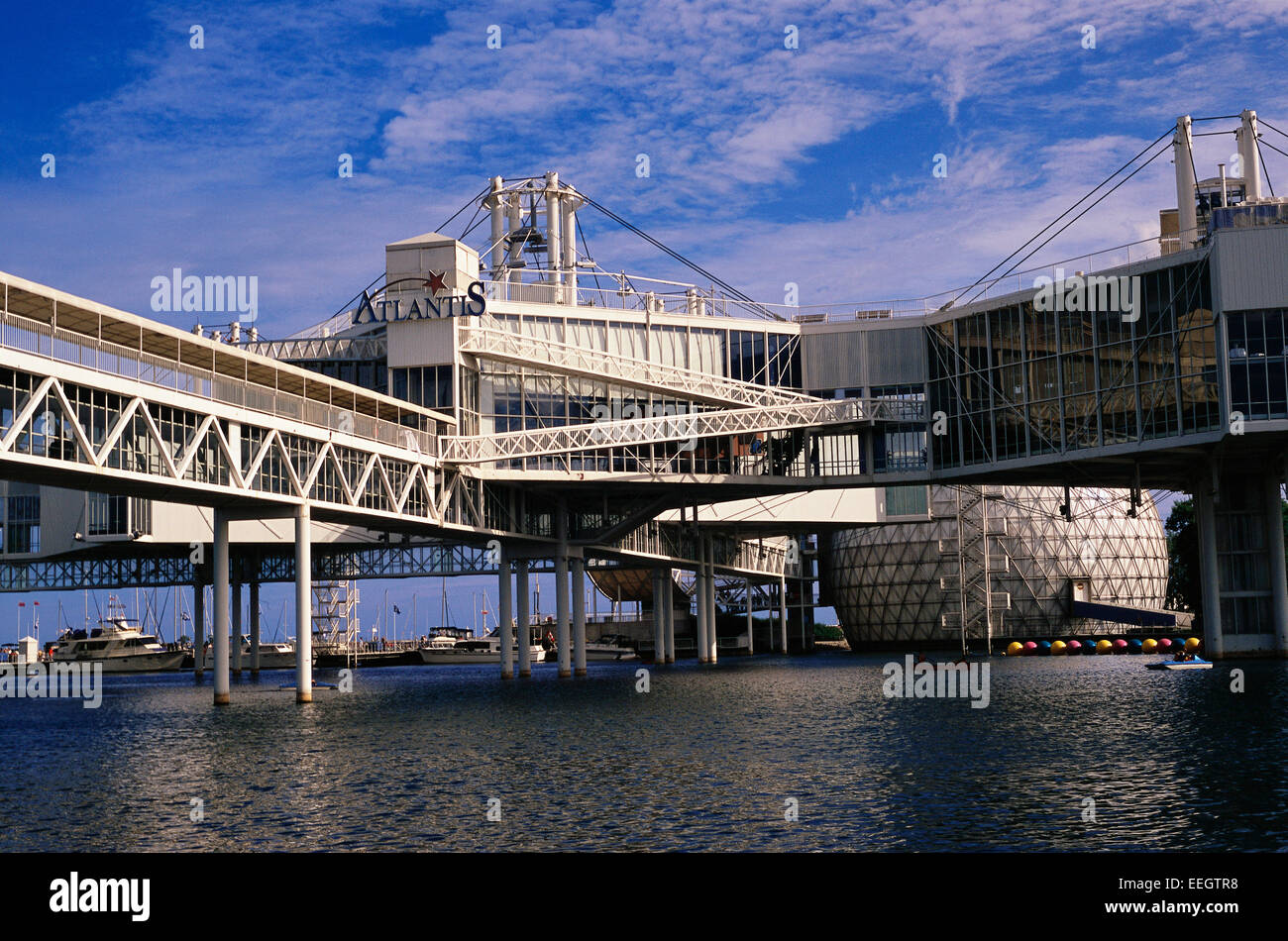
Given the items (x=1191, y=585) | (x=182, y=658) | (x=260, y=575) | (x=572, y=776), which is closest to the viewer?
(x=572, y=776)

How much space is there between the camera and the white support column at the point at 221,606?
65.2 m

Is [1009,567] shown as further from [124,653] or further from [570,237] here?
[124,653]

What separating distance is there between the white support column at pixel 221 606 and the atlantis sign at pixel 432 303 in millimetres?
23997

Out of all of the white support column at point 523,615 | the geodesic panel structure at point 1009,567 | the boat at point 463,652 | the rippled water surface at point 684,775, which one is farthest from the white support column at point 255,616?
the geodesic panel structure at point 1009,567

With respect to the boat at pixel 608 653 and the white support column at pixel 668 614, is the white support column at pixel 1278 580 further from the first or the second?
the boat at pixel 608 653

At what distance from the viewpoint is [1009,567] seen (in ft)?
486

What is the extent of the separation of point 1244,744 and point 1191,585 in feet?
357

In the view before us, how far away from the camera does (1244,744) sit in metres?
34.7

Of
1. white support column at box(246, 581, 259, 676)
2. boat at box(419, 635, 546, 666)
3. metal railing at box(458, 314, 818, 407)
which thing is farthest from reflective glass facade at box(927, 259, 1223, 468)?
boat at box(419, 635, 546, 666)

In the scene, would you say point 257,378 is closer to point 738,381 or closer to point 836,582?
point 738,381

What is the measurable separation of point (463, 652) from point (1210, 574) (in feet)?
377

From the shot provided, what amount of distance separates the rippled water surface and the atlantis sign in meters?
33.6
